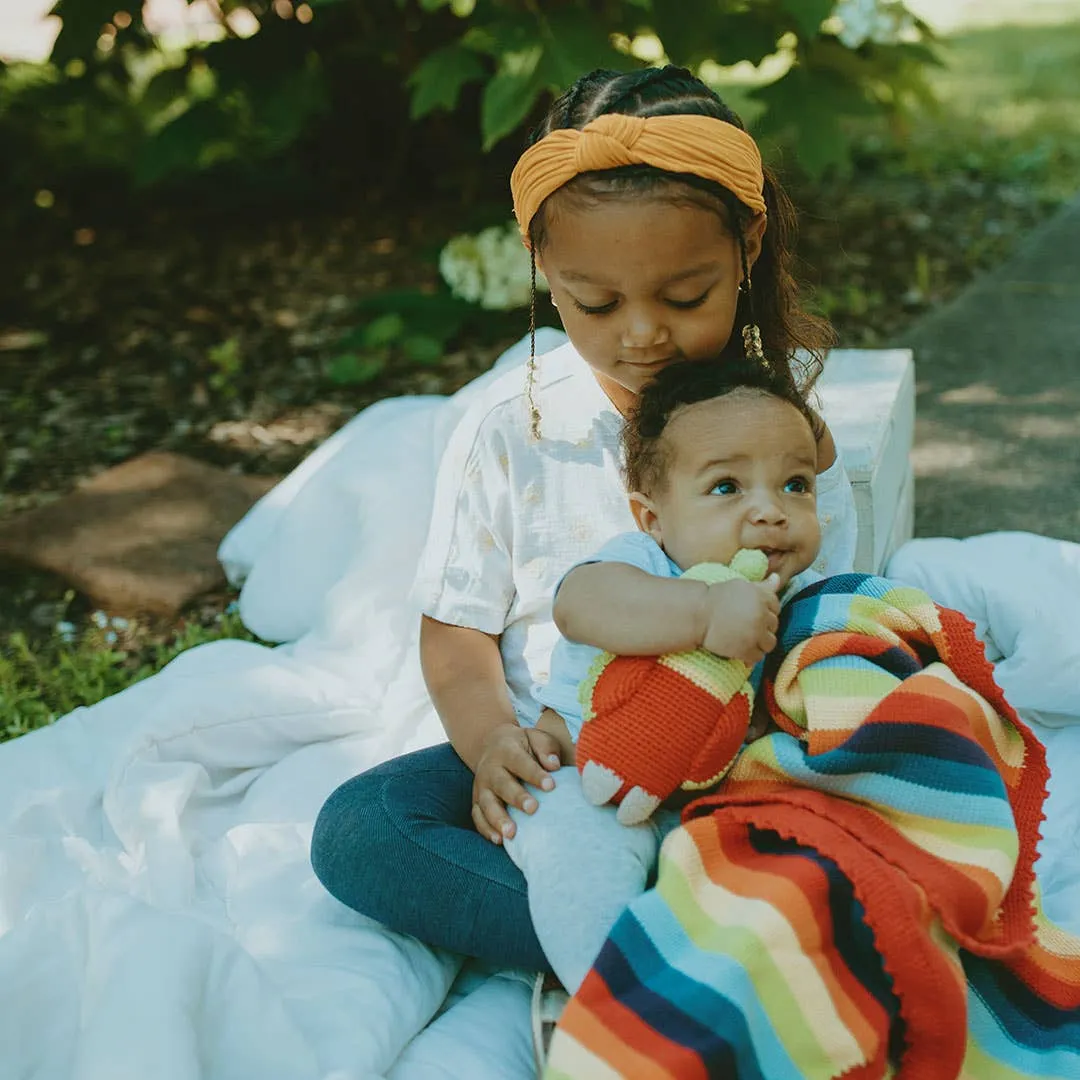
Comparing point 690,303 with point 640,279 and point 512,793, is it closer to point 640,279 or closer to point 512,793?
point 640,279

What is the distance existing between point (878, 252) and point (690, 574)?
3503 millimetres

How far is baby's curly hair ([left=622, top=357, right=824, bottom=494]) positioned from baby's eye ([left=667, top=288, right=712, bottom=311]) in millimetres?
68

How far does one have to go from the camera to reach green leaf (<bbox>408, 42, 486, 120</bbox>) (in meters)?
3.09

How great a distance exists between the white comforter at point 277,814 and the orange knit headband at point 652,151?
89cm

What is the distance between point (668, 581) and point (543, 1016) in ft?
1.76

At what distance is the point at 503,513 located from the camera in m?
1.80

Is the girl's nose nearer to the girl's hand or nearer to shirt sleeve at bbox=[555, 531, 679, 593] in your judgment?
shirt sleeve at bbox=[555, 531, 679, 593]

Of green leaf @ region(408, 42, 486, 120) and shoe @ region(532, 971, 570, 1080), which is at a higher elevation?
green leaf @ region(408, 42, 486, 120)

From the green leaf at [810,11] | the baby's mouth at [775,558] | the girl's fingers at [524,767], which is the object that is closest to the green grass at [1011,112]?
the green leaf at [810,11]

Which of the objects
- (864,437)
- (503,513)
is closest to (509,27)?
(864,437)

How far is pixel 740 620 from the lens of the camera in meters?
1.34

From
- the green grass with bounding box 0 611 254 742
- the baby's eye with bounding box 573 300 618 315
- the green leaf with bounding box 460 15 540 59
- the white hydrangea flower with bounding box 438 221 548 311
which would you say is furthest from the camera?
the white hydrangea flower with bounding box 438 221 548 311

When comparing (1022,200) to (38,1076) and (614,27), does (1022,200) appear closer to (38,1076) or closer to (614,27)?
(614,27)

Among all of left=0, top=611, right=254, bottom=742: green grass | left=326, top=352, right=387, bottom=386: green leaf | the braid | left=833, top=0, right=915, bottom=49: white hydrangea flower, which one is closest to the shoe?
the braid
